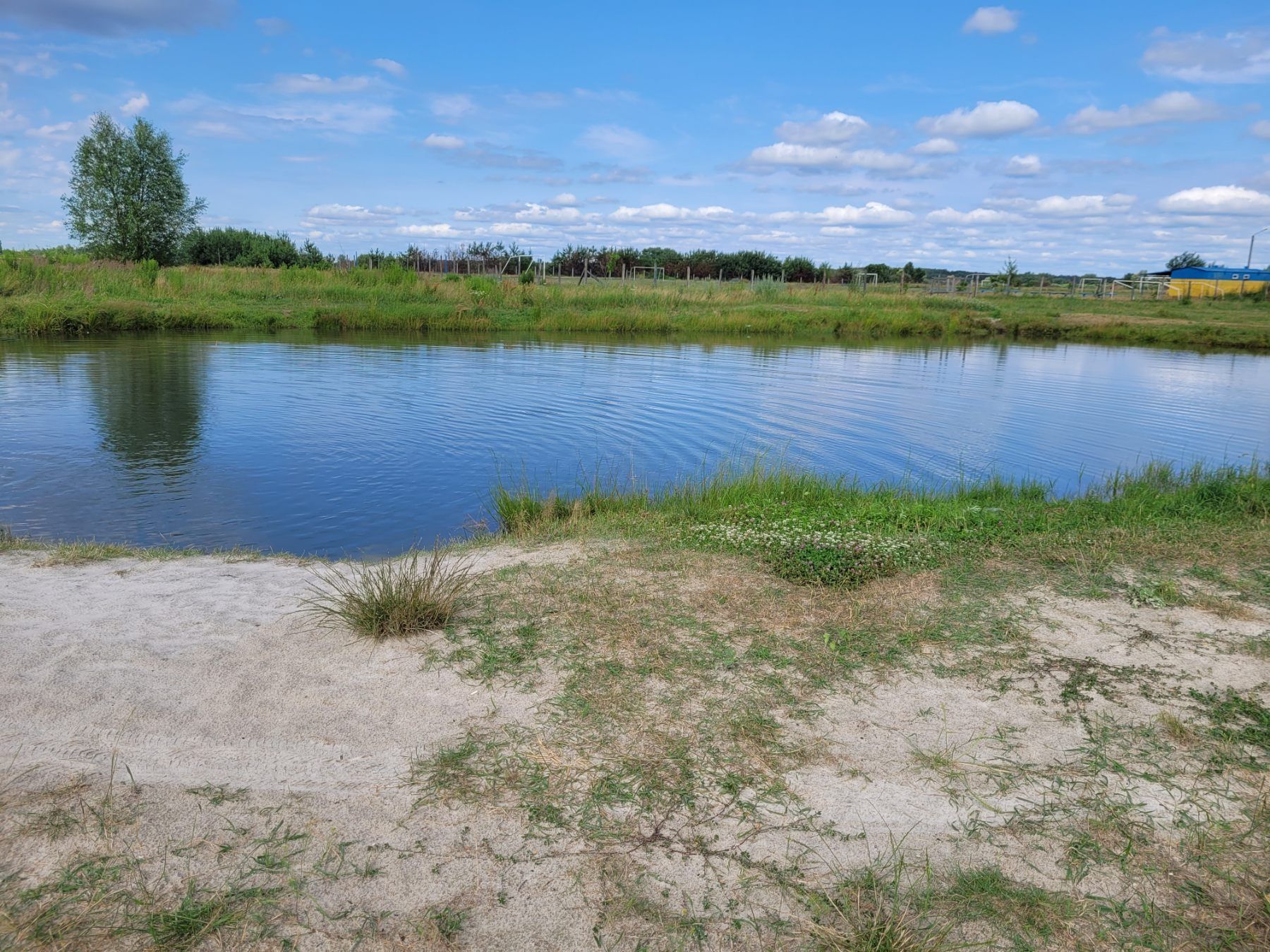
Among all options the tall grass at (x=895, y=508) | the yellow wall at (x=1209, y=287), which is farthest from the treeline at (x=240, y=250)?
the yellow wall at (x=1209, y=287)

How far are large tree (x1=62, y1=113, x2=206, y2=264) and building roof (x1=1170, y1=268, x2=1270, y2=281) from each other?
219 feet

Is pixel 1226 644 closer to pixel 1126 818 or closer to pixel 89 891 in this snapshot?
pixel 1126 818

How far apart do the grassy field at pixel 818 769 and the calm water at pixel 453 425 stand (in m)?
3.13

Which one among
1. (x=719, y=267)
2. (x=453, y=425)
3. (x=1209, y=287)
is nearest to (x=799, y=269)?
(x=719, y=267)

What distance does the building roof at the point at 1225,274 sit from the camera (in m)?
59.8

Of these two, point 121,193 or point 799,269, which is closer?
point 121,193

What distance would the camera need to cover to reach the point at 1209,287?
2232 inches

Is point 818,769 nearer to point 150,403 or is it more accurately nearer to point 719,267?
point 150,403

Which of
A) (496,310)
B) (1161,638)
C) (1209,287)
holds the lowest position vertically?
(1161,638)

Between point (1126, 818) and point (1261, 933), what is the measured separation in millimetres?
629

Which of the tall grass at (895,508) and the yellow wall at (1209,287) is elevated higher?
the yellow wall at (1209,287)

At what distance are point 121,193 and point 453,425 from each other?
39.9 meters

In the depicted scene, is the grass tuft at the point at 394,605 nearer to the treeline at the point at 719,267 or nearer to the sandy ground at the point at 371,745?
the sandy ground at the point at 371,745

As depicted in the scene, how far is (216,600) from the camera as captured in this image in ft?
18.4
